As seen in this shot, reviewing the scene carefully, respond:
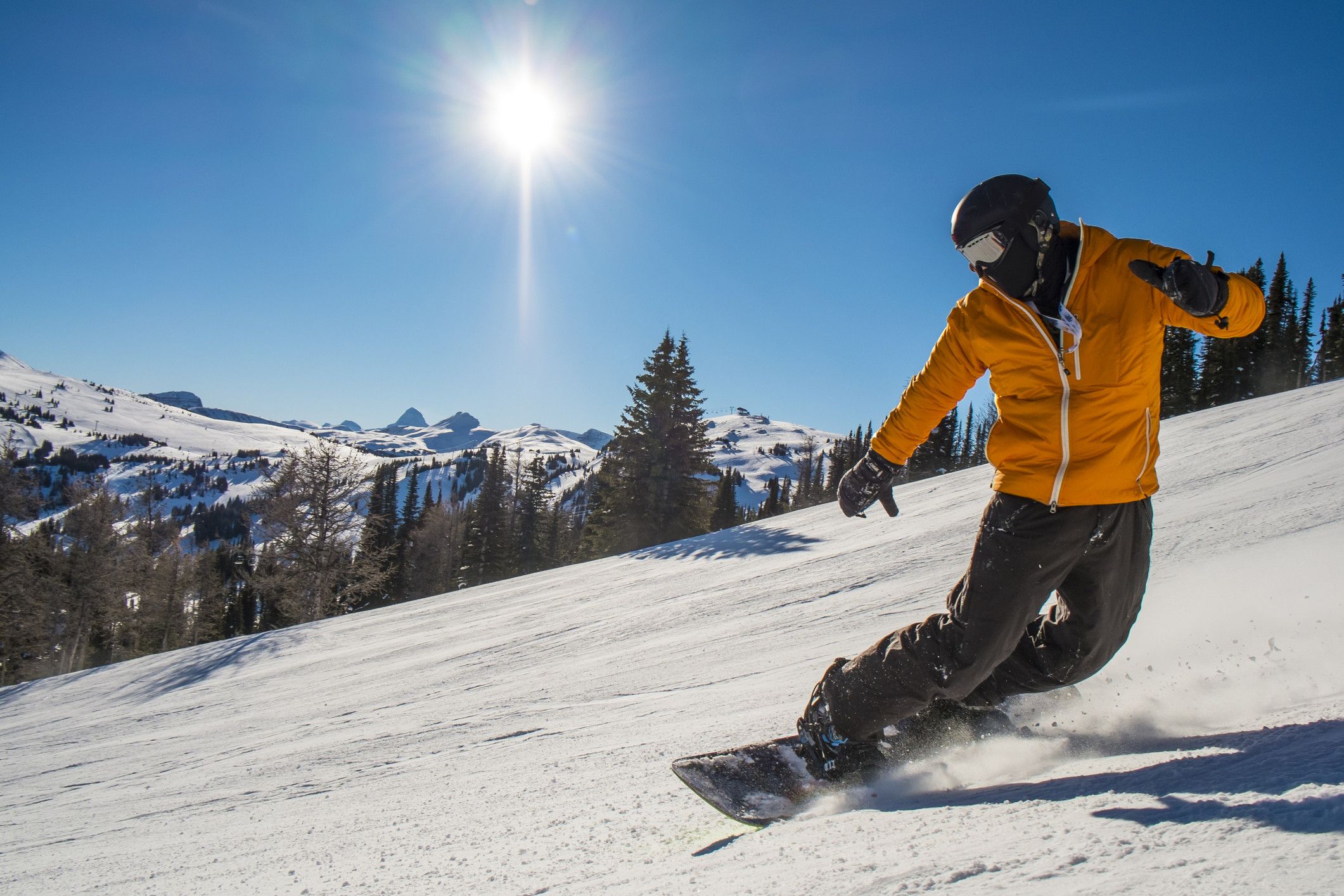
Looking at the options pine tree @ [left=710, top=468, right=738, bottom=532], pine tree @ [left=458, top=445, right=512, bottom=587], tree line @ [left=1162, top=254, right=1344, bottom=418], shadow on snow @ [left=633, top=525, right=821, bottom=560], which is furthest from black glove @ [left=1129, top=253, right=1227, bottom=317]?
tree line @ [left=1162, top=254, right=1344, bottom=418]

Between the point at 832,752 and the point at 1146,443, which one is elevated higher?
the point at 1146,443

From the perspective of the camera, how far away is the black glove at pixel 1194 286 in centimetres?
173

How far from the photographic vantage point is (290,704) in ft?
17.6

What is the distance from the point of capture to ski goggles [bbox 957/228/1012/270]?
2006 millimetres

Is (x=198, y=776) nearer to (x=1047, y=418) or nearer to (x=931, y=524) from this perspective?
(x=1047, y=418)

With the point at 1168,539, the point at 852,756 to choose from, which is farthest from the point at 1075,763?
the point at 1168,539

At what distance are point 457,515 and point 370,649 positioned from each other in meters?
55.2

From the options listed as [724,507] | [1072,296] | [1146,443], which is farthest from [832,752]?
[724,507]

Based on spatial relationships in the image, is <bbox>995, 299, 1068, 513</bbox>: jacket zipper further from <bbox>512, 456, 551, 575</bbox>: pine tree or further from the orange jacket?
<bbox>512, 456, 551, 575</bbox>: pine tree

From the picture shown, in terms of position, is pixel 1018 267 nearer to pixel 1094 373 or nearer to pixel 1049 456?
pixel 1094 373

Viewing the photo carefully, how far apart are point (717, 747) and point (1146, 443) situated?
6.24ft

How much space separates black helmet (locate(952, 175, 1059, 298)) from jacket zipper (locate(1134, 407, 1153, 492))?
552mm

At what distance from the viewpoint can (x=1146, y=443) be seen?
202 centimetres

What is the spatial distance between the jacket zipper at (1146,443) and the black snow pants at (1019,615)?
0.08 metres
